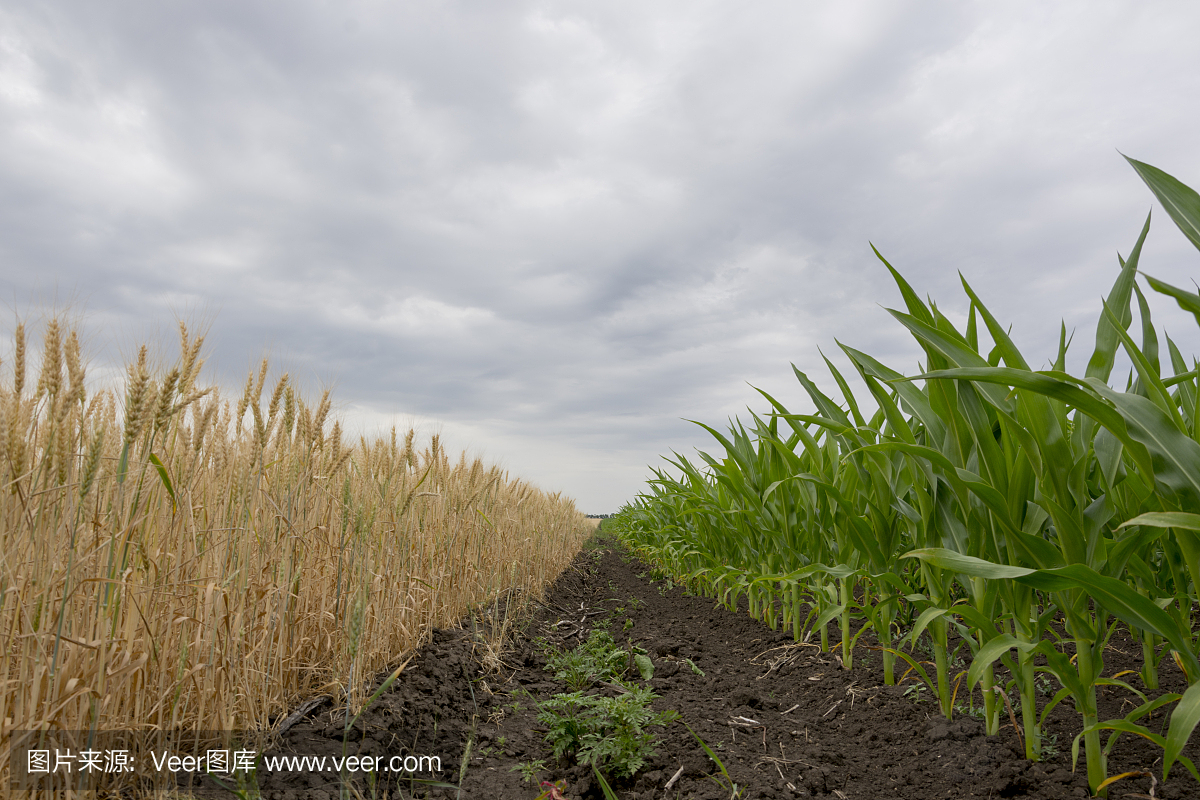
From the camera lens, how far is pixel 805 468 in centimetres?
312

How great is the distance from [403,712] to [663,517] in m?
5.90

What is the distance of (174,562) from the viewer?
6.48 feet

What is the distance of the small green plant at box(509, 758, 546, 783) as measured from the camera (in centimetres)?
185

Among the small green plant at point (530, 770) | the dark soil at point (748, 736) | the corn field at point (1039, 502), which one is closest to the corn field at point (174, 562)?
the dark soil at point (748, 736)

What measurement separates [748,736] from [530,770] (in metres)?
0.79

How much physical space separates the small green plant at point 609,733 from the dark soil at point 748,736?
58 millimetres

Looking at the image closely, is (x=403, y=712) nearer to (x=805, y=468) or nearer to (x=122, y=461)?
(x=122, y=461)

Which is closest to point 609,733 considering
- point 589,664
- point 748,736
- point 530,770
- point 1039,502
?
point 530,770

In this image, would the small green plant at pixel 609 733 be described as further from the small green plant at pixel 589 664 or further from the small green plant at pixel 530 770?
the small green plant at pixel 589 664

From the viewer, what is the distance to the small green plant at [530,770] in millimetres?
1854

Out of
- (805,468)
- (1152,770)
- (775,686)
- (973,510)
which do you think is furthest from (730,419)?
(1152,770)

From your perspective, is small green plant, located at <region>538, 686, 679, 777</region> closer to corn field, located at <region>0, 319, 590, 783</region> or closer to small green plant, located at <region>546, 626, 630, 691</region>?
small green plant, located at <region>546, 626, 630, 691</region>

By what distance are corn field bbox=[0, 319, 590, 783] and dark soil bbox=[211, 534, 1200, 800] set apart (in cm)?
29

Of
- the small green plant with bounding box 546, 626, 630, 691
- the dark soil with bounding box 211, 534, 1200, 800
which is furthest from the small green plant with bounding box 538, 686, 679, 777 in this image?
the small green plant with bounding box 546, 626, 630, 691
